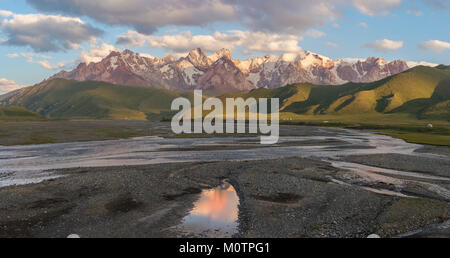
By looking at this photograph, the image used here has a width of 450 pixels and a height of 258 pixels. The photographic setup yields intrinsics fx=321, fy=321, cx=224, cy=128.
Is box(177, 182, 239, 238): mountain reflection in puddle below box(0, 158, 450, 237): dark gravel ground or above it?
below

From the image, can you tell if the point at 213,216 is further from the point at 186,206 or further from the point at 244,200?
the point at 244,200

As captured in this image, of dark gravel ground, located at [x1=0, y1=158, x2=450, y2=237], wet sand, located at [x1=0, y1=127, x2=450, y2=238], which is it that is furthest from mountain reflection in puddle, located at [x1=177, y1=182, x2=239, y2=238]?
dark gravel ground, located at [x1=0, y1=158, x2=450, y2=237]

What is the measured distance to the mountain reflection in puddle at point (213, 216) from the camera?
2286 centimetres

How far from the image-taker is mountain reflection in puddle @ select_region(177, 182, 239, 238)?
22.9 meters

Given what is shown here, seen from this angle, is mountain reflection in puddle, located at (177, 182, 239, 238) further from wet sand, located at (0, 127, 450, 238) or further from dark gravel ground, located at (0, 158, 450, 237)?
dark gravel ground, located at (0, 158, 450, 237)

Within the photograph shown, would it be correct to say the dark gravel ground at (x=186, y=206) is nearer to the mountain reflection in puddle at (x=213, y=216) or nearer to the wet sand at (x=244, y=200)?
the wet sand at (x=244, y=200)

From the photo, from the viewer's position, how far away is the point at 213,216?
26.7m

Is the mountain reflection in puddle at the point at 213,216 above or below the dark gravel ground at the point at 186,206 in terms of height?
below

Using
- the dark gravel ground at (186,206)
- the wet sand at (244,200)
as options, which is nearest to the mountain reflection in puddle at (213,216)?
the wet sand at (244,200)

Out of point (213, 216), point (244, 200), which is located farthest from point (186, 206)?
point (244, 200)

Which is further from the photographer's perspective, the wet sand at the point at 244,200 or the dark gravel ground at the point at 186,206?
the wet sand at the point at 244,200
